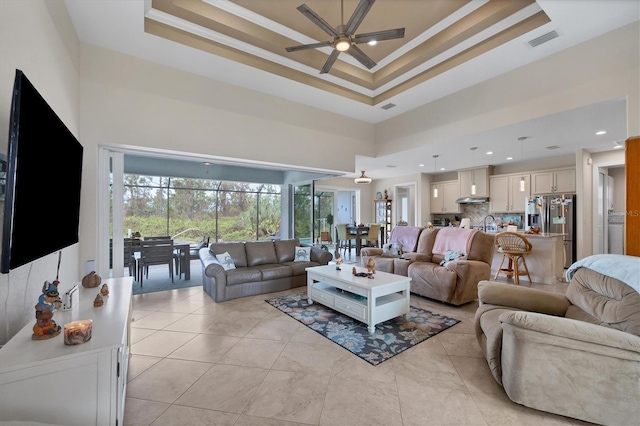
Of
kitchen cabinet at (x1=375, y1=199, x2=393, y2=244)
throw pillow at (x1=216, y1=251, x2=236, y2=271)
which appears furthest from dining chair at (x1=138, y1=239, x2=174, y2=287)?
kitchen cabinet at (x1=375, y1=199, x2=393, y2=244)

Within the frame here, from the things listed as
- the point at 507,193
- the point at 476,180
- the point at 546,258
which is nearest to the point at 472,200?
the point at 476,180

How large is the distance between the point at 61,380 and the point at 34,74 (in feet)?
6.30

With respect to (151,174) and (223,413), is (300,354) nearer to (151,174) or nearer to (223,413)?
(223,413)

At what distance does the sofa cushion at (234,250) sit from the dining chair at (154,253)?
87cm

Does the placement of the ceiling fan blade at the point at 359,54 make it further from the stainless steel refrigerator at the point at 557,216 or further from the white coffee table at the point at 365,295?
the stainless steel refrigerator at the point at 557,216

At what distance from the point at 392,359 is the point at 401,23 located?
381 centimetres

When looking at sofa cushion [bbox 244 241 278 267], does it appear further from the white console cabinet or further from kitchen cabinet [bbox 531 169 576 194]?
kitchen cabinet [bbox 531 169 576 194]

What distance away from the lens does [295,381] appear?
81.7 inches

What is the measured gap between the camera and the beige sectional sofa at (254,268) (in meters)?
3.93

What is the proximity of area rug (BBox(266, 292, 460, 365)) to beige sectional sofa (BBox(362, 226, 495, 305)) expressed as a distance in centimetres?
47

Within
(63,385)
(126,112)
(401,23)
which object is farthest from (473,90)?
(63,385)

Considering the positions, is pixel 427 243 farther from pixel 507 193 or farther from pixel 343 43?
pixel 507 193

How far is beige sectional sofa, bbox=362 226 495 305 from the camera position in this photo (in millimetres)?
3637

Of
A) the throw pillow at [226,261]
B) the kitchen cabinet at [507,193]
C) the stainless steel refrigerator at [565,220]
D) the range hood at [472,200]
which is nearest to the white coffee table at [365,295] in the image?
the throw pillow at [226,261]
